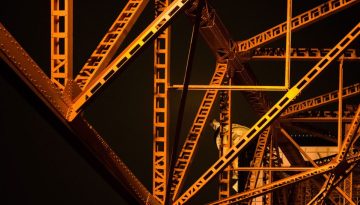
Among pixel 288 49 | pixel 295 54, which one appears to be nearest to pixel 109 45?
pixel 288 49

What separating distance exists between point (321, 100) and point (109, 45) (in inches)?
479

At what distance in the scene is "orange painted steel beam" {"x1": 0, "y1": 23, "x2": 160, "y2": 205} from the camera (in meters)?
7.98

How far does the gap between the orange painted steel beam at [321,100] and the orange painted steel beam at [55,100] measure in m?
11.6

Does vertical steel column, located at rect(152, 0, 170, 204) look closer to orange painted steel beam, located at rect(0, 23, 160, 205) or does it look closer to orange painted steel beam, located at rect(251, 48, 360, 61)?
orange painted steel beam, located at rect(0, 23, 160, 205)

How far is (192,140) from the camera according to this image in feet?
50.0

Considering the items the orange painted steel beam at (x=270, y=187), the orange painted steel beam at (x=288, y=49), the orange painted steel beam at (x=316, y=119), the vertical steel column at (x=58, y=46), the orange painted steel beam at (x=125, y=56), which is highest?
the vertical steel column at (x=58, y=46)

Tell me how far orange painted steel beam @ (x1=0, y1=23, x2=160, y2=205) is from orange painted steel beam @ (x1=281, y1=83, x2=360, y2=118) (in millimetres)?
11597

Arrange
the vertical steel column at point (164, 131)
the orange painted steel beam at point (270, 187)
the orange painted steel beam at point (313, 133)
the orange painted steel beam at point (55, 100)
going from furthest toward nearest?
1. the orange painted steel beam at point (313, 133)
2. the orange painted steel beam at point (270, 187)
3. the vertical steel column at point (164, 131)
4. the orange painted steel beam at point (55, 100)

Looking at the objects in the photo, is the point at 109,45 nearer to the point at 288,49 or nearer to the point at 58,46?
the point at 58,46

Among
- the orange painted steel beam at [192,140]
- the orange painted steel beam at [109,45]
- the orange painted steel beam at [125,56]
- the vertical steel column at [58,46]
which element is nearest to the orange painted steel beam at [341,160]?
the orange painted steel beam at [192,140]

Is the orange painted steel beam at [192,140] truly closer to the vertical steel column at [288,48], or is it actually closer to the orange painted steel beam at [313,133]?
the vertical steel column at [288,48]

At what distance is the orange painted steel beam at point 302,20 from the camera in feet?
52.9

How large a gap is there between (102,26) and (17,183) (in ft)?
16.3

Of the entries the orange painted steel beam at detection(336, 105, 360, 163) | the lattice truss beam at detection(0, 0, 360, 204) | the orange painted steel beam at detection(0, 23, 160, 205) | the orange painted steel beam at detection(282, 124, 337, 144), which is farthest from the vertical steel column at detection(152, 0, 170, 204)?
the orange painted steel beam at detection(282, 124, 337, 144)
